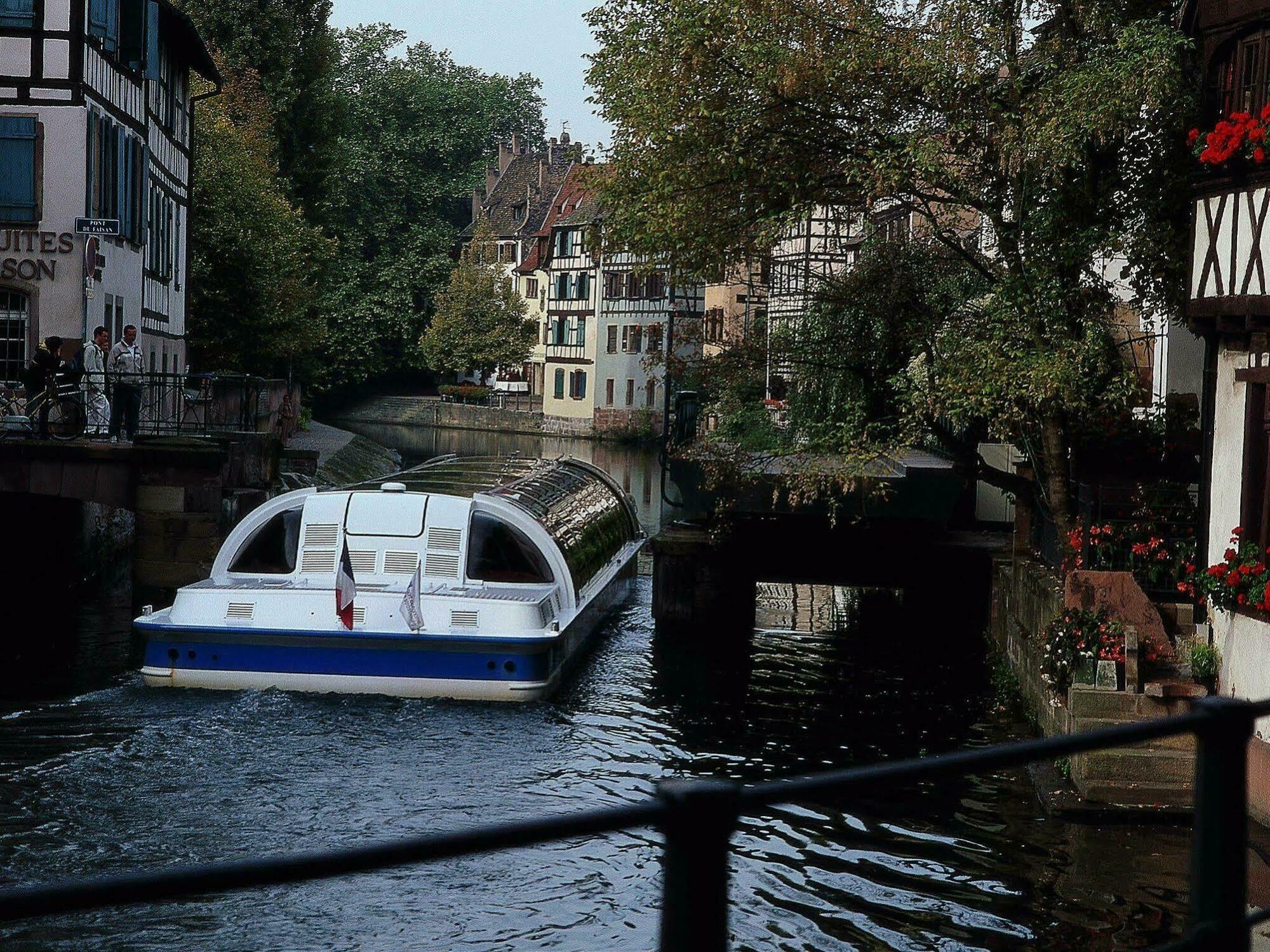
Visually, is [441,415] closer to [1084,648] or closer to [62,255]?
[62,255]

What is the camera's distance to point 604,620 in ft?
68.6

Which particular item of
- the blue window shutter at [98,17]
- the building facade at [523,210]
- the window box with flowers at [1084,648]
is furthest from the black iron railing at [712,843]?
the building facade at [523,210]

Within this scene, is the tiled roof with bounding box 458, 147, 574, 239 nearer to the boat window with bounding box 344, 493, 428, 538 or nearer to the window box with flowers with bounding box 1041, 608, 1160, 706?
the boat window with bounding box 344, 493, 428, 538

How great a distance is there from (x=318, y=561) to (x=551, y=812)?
5.86 metres

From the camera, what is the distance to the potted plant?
11625 mm

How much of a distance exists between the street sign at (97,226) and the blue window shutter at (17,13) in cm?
401

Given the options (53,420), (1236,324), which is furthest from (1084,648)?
(53,420)

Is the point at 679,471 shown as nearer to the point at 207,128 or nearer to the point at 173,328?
the point at 173,328

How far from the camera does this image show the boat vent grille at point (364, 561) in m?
16.4

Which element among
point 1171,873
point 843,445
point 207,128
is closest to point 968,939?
point 1171,873

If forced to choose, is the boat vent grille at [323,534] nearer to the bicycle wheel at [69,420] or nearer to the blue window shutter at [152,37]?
the bicycle wheel at [69,420]

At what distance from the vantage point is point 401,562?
16391mm

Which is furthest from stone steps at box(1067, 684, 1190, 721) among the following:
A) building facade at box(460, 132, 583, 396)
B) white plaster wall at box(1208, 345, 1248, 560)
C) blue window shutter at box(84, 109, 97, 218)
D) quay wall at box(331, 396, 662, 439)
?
building facade at box(460, 132, 583, 396)

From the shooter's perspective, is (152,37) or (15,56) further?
(152,37)
